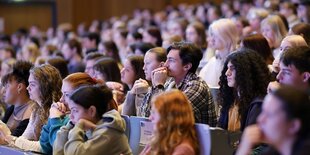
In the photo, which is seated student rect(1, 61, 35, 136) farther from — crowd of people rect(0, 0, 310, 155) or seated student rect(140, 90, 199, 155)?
seated student rect(140, 90, 199, 155)

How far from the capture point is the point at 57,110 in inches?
194

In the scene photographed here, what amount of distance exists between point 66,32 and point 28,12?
3786 mm

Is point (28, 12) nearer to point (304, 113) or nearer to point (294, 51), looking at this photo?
point (294, 51)

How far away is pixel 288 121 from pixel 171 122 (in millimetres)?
886

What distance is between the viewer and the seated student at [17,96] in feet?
18.6

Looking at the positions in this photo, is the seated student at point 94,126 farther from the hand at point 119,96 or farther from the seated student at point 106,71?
the seated student at point 106,71

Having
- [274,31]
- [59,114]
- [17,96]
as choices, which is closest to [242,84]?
[59,114]

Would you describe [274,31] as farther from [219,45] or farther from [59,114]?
[59,114]

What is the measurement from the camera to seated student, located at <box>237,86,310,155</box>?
312 centimetres

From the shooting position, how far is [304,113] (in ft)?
10.3

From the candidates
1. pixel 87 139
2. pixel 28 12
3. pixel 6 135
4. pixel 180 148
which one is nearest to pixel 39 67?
pixel 6 135

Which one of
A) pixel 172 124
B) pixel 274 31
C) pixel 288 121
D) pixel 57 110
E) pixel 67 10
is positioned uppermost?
pixel 288 121

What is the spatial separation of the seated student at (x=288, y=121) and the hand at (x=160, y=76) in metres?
1.88

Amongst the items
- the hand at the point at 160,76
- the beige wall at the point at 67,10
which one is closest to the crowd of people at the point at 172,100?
the hand at the point at 160,76
